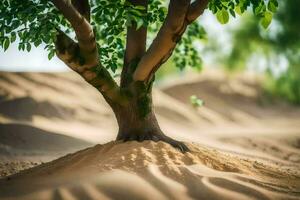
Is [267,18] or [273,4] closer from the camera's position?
[273,4]

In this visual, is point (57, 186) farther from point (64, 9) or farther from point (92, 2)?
point (92, 2)

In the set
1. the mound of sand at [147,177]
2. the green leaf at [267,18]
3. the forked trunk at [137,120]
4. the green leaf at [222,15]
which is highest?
the green leaf at [267,18]

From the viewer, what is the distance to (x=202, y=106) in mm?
18641

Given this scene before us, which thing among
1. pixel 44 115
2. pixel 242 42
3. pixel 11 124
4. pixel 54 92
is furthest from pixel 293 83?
pixel 11 124

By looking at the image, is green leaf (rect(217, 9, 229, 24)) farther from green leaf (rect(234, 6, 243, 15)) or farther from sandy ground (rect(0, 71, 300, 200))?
sandy ground (rect(0, 71, 300, 200))

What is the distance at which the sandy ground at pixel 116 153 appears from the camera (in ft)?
12.7

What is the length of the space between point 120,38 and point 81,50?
847 millimetres

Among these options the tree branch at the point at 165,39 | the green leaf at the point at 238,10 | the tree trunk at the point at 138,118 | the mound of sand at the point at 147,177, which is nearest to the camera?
the mound of sand at the point at 147,177

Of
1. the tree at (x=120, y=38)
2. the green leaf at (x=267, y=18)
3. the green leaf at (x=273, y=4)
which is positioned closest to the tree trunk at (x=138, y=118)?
the tree at (x=120, y=38)

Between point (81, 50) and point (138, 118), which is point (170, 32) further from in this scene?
point (138, 118)

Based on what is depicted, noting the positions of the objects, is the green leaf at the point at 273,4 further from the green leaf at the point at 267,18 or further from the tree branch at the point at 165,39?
the tree branch at the point at 165,39

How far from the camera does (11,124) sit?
368 inches

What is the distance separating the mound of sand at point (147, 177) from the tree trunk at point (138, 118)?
279mm

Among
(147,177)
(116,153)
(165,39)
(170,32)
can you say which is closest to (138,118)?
(116,153)
